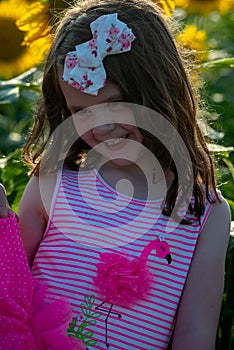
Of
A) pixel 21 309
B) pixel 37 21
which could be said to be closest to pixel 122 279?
pixel 21 309

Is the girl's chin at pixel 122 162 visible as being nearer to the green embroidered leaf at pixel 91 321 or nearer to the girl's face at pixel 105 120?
the girl's face at pixel 105 120

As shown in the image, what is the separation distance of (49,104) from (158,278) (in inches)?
16.6

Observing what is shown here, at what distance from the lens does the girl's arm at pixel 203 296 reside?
6.40 ft

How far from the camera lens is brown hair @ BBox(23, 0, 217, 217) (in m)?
1.89

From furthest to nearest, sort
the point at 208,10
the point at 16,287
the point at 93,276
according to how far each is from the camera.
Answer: the point at 208,10
the point at 93,276
the point at 16,287

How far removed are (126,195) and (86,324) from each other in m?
0.29

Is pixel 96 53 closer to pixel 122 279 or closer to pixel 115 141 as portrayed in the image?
pixel 115 141

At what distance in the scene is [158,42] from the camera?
1.93m

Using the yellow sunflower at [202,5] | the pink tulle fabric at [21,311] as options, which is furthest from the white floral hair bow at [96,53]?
the yellow sunflower at [202,5]

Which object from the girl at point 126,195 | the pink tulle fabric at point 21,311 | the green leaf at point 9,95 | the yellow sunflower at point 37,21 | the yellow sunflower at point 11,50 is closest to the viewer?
the pink tulle fabric at point 21,311

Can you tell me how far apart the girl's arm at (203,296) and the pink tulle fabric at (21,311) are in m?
0.25

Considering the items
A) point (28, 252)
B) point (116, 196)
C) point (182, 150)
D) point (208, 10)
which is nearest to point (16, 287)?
point (28, 252)

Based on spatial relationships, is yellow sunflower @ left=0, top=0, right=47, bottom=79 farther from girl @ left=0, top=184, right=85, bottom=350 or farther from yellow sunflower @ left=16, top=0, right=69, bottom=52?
girl @ left=0, top=184, right=85, bottom=350

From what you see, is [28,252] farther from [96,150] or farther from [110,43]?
[110,43]
